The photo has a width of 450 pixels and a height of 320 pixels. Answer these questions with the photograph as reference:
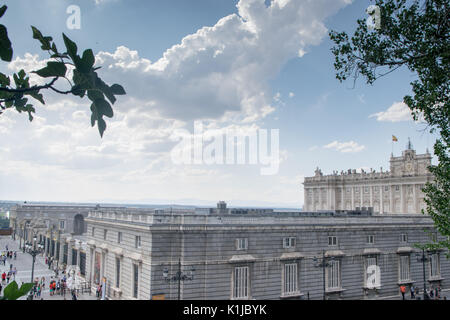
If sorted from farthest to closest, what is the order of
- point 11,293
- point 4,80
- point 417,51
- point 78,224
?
1. point 78,224
2. point 417,51
3. point 4,80
4. point 11,293

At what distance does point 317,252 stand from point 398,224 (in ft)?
35.3

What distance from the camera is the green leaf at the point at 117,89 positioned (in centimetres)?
308

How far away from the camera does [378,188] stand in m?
86.2

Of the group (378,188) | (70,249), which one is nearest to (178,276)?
(70,249)

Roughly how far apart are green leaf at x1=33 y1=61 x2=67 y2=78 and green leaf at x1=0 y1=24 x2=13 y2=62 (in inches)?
11.6

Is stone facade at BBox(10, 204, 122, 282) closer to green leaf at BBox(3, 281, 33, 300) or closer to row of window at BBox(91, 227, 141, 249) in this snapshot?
row of window at BBox(91, 227, 141, 249)

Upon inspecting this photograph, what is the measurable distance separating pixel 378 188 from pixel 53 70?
90.7 m

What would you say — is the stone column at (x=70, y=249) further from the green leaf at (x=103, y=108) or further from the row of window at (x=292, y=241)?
the green leaf at (x=103, y=108)

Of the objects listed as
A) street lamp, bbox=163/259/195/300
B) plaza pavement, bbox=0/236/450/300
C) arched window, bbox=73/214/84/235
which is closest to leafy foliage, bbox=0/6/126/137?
street lamp, bbox=163/259/195/300

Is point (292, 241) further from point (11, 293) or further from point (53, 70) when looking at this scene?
point (53, 70)

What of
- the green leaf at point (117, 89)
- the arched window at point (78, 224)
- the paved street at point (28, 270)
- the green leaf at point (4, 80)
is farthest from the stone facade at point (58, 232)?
the green leaf at point (117, 89)

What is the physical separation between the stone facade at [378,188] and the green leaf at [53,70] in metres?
69.2

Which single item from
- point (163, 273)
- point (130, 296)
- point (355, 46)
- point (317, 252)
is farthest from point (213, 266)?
point (355, 46)
